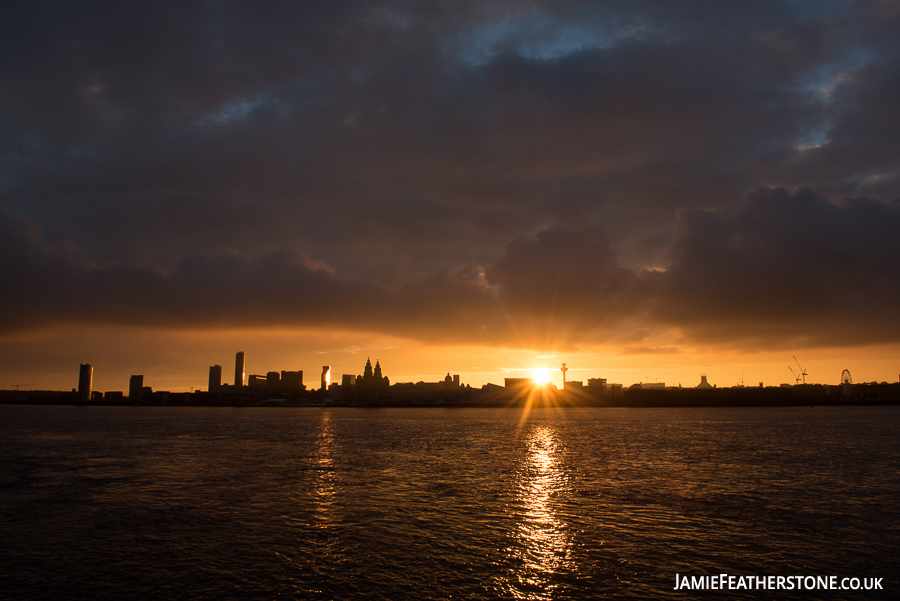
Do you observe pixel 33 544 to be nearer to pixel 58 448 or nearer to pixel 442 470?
pixel 442 470

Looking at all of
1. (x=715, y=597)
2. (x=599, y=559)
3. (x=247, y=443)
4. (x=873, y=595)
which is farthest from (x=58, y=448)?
(x=873, y=595)

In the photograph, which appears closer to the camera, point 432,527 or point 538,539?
point 538,539

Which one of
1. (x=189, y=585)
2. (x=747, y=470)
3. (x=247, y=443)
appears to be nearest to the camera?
(x=189, y=585)

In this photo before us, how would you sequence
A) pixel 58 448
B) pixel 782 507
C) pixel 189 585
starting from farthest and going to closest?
1. pixel 58 448
2. pixel 782 507
3. pixel 189 585

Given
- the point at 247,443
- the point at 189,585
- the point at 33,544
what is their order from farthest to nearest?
the point at 247,443 → the point at 33,544 → the point at 189,585

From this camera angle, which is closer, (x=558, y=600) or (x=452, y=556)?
(x=558, y=600)

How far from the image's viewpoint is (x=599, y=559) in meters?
31.5

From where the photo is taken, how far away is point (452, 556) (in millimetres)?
32375

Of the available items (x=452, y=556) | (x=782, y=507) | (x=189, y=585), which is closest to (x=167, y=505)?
(x=189, y=585)

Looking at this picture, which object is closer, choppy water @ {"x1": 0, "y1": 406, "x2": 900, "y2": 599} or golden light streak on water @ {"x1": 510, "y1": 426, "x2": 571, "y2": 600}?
golden light streak on water @ {"x1": 510, "y1": 426, "x2": 571, "y2": 600}

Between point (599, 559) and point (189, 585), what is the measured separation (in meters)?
22.8

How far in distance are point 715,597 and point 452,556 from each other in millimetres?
14365

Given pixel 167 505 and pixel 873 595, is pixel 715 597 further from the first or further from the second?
pixel 167 505

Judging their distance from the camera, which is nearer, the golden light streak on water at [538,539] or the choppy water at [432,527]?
the golden light streak on water at [538,539]
